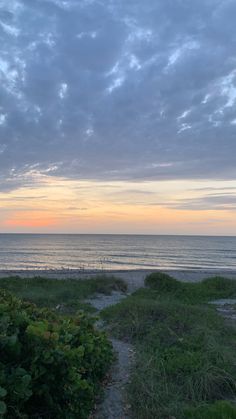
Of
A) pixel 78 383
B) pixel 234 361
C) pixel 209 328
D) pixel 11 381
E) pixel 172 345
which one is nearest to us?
pixel 11 381

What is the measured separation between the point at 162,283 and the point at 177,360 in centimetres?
1354

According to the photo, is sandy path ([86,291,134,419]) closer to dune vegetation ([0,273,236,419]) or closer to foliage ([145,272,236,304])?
dune vegetation ([0,273,236,419])

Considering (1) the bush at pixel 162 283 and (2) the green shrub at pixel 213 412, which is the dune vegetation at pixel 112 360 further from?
(1) the bush at pixel 162 283

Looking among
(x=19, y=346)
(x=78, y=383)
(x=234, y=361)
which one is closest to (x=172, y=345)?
(x=234, y=361)

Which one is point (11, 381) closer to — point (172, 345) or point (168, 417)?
point (168, 417)

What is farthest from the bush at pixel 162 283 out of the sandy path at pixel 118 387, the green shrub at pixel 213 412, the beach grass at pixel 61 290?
Result: the green shrub at pixel 213 412

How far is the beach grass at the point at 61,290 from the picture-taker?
1383cm

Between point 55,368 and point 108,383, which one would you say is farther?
point 108,383

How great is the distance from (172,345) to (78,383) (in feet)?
14.7

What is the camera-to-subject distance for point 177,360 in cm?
668

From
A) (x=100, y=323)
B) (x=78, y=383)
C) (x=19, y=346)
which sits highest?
(x=19, y=346)

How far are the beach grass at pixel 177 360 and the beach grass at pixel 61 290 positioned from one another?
299 centimetres

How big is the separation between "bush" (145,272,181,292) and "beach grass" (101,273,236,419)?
808 centimetres

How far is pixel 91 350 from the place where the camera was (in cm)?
504
